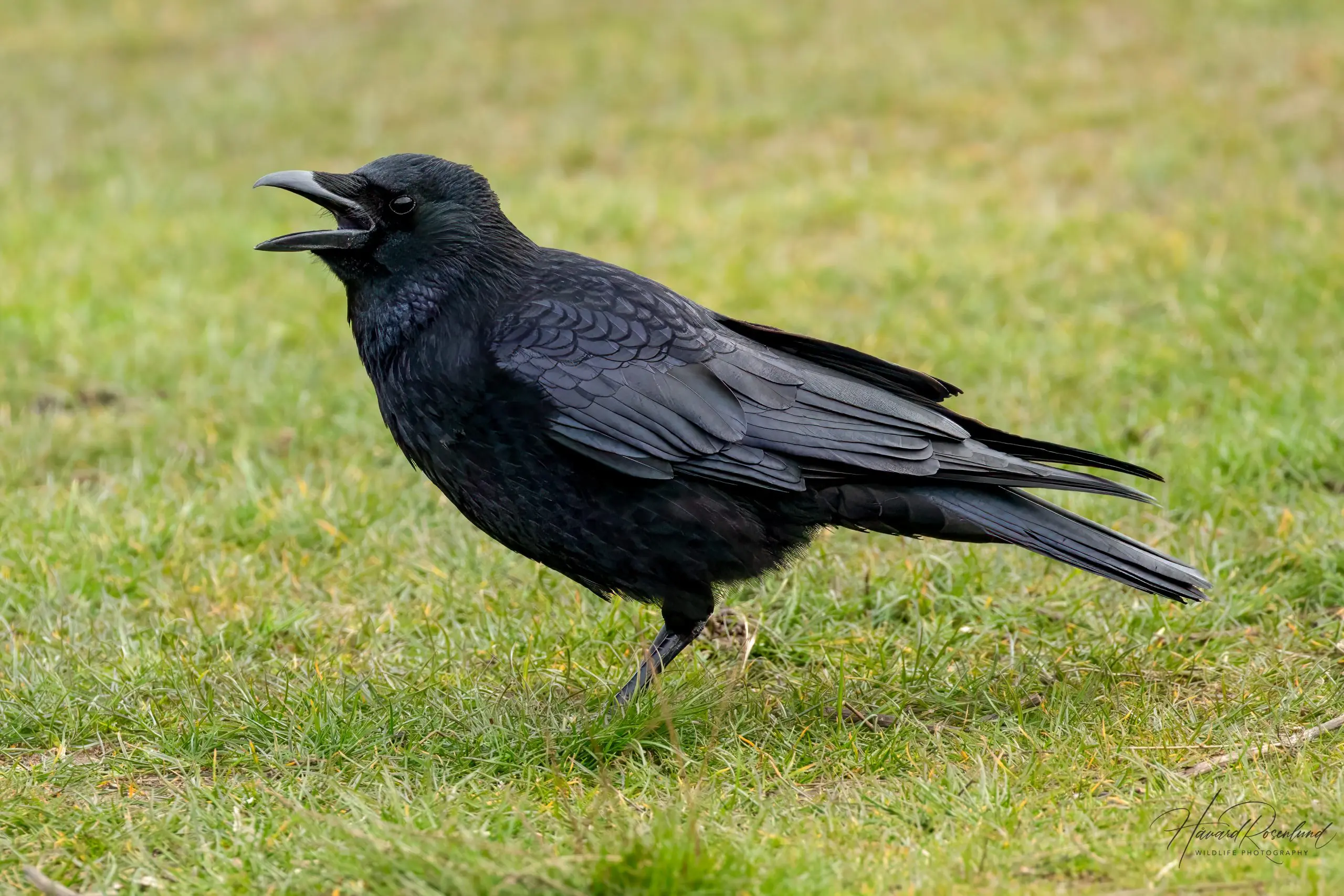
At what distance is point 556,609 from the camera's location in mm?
4961

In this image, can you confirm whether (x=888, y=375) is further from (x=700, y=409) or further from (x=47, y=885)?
(x=47, y=885)

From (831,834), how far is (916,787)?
1.11 feet

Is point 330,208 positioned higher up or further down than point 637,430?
higher up

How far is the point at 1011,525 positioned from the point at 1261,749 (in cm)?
86

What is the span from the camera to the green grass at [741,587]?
349cm

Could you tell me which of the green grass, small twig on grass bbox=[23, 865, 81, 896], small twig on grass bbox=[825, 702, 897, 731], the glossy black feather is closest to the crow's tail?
the glossy black feather

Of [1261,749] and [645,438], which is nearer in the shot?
[1261,749]

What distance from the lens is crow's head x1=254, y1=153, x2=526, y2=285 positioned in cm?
428

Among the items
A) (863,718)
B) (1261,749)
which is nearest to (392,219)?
(863,718)

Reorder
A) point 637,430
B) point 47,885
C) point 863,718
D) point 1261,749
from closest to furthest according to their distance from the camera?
point 47,885
point 1261,749
point 637,430
point 863,718

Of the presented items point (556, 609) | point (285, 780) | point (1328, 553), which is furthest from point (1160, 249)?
point (285, 780)

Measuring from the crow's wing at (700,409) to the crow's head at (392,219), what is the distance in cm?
27

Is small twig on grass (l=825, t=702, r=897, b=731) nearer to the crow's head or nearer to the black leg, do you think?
the black leg

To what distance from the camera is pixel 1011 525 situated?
415 cm
